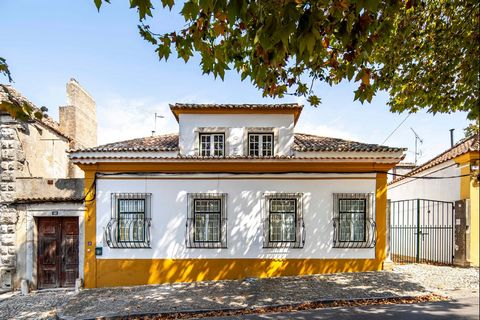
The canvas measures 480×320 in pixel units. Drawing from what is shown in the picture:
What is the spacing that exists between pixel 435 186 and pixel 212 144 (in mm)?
8533

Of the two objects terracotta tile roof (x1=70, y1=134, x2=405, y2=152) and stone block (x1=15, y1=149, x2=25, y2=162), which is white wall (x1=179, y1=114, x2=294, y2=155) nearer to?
terracotta tile roof (x1=70, y1=134, x2=405, y2=152)

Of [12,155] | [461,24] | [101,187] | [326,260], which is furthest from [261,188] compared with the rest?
[12,155]

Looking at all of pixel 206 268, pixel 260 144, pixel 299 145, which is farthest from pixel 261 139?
pixel 206 268

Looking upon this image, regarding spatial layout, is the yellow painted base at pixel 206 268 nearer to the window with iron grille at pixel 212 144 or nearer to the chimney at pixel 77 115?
the window with iron grille at pixel 212 144

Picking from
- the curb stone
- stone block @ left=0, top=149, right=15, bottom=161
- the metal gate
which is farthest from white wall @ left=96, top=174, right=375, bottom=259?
stone block @ left=0, top=149, right=15, bottom=161

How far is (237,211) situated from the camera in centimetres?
897

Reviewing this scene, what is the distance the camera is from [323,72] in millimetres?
6004

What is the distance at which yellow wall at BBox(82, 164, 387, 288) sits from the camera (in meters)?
8.80

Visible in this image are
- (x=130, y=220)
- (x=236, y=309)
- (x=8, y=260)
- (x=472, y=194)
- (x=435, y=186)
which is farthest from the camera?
(x=435, y=186)

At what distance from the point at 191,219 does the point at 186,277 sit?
1.72 metres

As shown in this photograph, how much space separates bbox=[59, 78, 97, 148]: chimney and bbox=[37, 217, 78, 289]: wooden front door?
13.6ft

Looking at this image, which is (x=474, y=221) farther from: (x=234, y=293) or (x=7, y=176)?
(x=7, y=176)

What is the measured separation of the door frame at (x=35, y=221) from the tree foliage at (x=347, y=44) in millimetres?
6926

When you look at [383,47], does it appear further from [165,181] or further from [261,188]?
[165,181]
